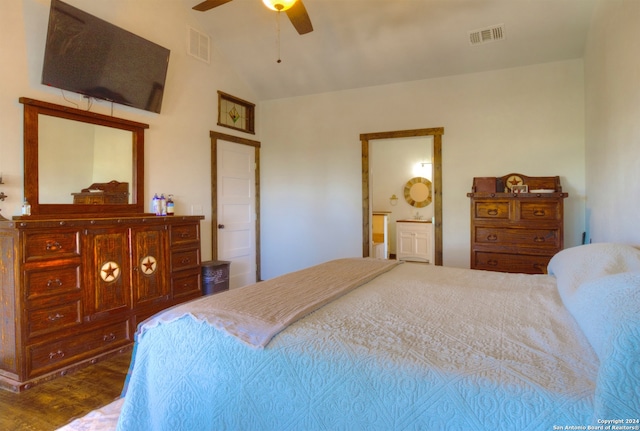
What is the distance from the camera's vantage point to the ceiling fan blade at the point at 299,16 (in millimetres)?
2586

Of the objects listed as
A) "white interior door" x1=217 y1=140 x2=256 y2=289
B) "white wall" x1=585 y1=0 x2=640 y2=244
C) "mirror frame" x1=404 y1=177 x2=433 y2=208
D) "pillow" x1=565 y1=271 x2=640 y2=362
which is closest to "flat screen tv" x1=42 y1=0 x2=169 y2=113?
"white interior door" x1=217 y1=140 x2=256 y2=289

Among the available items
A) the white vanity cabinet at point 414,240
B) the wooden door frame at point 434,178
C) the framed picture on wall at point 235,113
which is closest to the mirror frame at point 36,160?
the framed picture on wall at point 235,113

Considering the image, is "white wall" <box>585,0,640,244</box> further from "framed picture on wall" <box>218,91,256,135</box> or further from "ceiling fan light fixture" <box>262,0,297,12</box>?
"framed picture on wall" <box>218,91,256,135</box>

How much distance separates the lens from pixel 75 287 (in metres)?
2.61

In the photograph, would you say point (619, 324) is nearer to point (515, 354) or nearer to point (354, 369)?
point (515, 354)

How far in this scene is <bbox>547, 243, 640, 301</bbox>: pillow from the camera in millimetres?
1401

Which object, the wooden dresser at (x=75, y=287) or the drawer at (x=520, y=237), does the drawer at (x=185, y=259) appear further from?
the drawer at (x=520, y=237)

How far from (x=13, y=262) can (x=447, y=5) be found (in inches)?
164

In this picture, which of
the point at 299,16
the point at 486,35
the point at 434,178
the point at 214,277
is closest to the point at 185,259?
the point at 214,277

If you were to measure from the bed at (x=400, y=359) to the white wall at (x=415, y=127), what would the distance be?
106 inches

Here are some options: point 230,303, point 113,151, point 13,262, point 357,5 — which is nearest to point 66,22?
point 113,151

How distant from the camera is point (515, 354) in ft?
3.53

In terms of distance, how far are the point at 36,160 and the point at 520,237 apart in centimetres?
435

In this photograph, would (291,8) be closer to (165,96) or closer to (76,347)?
(165,96)
